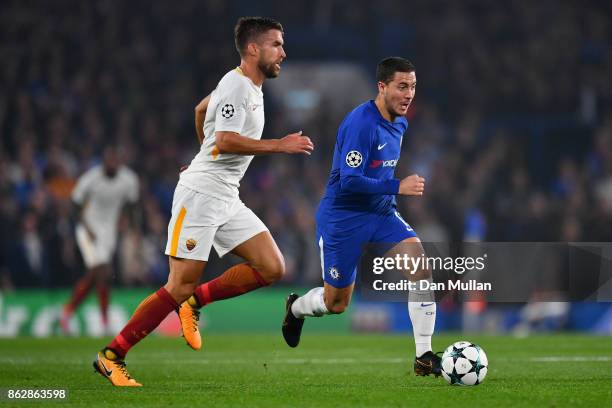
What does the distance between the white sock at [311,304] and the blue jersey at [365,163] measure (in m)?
0.70

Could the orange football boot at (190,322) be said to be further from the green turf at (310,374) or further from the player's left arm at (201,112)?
the player's left arm at (201,112)

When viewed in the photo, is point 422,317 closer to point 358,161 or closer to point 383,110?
point 358,161

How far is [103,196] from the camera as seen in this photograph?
1429 cm

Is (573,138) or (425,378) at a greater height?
(573,138)

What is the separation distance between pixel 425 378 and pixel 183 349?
15.1 ft

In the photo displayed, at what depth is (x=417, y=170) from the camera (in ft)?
61.4

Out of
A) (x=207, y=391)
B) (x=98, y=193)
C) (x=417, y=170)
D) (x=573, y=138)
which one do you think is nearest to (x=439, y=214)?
(x=417, y=170)

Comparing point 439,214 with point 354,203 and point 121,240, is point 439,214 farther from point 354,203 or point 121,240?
point 354,203

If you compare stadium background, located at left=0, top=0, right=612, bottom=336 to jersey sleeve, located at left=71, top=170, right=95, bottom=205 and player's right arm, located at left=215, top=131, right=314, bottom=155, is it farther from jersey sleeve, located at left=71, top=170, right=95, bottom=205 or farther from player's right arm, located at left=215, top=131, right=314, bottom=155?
player's right arm, located at left=215, top=131, right=314, bottom=155

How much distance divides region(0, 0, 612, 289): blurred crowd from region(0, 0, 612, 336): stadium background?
1.3 inches

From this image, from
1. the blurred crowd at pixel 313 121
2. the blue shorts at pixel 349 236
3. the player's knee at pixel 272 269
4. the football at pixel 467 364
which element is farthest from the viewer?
the blurred crowd at pixel 313 121

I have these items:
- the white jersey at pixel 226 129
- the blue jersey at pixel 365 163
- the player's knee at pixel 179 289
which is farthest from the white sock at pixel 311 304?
the player's knee at pixel 179 289

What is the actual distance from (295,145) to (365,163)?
0.83 m

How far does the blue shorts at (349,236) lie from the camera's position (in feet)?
26.4
